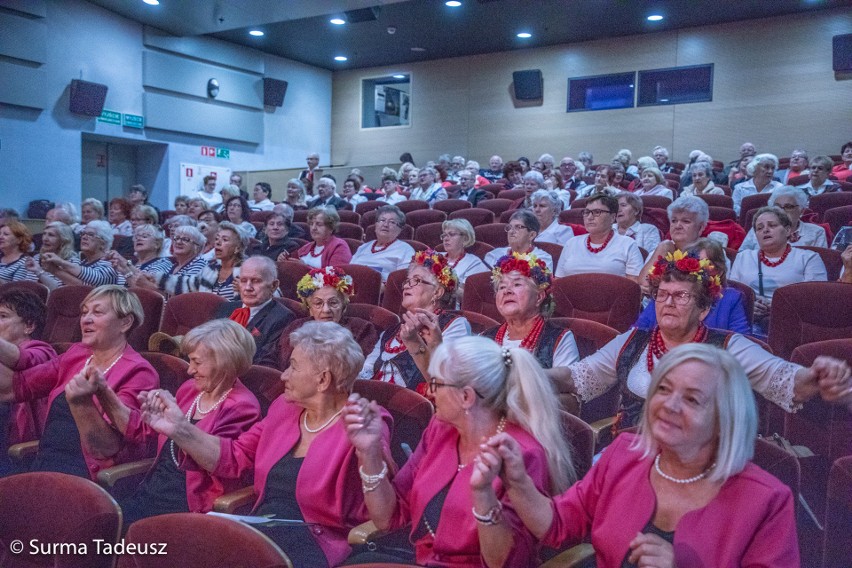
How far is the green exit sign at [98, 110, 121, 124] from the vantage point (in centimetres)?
1030

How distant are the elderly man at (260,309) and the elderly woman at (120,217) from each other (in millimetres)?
4244

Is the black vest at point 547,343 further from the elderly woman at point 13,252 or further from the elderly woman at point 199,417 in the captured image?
A: the elderly woman at point 13,252

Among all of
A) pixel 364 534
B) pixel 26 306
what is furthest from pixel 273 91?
pixel 364 534

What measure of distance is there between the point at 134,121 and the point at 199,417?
30.9 feet

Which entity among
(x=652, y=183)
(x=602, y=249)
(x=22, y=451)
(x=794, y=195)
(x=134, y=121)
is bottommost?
(x=22, y=451)

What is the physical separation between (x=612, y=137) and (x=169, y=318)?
929 cm

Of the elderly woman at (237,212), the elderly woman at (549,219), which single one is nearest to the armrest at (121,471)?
the elderly woman at (549,219)

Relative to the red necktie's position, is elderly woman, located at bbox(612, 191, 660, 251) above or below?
above

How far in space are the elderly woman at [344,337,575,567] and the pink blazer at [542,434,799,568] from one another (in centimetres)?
10

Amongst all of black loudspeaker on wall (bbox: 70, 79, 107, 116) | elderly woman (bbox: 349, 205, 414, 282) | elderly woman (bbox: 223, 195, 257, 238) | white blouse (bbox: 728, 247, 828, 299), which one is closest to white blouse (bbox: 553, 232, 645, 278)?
white blouse (bbox: 728, 247, 828, 299)

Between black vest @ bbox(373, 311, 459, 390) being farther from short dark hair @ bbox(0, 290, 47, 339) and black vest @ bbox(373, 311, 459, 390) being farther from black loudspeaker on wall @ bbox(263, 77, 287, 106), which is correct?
black loudspeaker on wall @ bbox(263, 77, 287, 106)

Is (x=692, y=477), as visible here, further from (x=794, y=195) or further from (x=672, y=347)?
(x=794, y=195)

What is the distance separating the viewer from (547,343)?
2.75 m

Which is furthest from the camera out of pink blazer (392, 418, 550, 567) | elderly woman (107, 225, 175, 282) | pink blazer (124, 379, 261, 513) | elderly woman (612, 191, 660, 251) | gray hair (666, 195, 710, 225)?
elderly woman (612, 191, 660, 251)
